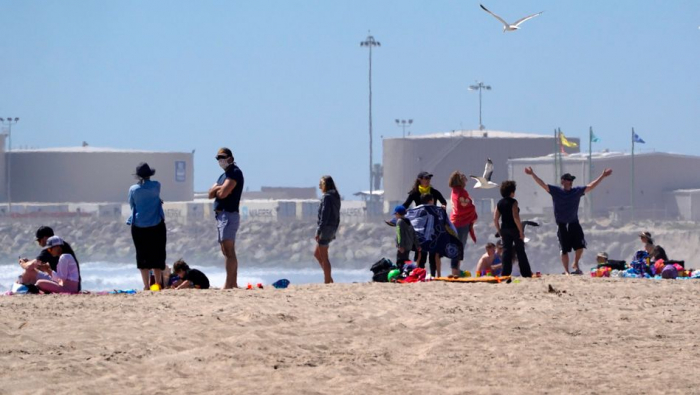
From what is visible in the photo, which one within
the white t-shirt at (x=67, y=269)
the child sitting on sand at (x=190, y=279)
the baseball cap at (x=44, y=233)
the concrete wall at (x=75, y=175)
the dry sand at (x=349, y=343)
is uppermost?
the concrete wall at (x=75, y=175)

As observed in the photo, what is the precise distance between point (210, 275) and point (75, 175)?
103ft

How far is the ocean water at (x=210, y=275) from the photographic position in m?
61.8

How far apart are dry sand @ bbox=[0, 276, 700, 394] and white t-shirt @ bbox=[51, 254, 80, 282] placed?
759 mm

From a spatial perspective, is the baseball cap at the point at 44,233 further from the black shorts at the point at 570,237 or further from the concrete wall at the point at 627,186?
the concrete wall at the point at 627,186

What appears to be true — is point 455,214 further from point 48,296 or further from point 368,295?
point 48,296

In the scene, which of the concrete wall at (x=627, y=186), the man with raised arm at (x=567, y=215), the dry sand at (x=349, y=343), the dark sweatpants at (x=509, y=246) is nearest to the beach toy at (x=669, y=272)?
the man with raised arm at (x=567, y=215)

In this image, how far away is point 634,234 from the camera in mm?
69000

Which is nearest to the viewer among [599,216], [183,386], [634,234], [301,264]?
[183,386]

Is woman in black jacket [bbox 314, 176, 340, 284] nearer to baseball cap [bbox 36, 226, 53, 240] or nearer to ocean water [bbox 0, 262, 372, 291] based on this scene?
baseball cap [bbox 36, 226, 53, 240]

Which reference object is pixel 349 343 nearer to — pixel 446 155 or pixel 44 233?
pixel 44 233

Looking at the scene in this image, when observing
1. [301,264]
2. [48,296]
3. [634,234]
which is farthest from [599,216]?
[48,296]

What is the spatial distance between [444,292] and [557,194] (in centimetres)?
362

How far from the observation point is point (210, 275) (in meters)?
69.6

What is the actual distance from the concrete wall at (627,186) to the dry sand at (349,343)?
6059cm
